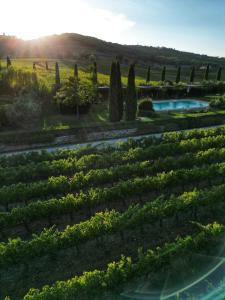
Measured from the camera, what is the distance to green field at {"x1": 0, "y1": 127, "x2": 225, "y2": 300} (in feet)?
35.3

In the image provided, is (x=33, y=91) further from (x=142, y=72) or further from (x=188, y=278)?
(x=142, y=72)

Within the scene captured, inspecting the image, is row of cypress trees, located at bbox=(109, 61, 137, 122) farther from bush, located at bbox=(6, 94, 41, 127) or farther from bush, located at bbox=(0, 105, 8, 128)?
bush, located at bbox=(0, 105, 8, 128)

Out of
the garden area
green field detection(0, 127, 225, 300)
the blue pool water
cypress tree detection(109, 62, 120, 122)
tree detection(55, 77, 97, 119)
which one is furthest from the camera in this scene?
the blue pool water

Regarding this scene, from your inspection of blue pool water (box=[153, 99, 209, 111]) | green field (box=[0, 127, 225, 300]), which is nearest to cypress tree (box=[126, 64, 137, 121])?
green field (box=[0, 127, 225, 300])

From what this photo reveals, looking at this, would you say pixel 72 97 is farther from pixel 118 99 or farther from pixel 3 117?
pixel 3 117

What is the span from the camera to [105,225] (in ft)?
41.8

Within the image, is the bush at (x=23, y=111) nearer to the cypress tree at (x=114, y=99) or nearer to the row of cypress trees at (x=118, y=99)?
the cypress tree at (x=114, y=99)

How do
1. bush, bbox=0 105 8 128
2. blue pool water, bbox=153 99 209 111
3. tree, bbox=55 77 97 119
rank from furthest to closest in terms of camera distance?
1. blue pool water, bbox=153 99 209 111
2. tree, bbox=55 77 97 119
3. bush, bbox=0 105 8 128

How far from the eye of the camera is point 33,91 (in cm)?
3216

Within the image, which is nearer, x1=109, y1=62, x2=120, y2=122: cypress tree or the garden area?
the garden area

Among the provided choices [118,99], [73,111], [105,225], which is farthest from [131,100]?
[105,225]

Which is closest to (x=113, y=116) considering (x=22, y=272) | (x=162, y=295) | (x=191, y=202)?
(x=191, y=202)

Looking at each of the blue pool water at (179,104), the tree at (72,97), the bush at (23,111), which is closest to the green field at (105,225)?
the bush at (23,111)

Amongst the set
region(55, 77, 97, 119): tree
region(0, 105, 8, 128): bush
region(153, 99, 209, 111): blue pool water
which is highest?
region(55, 77, 97, 119): tree
